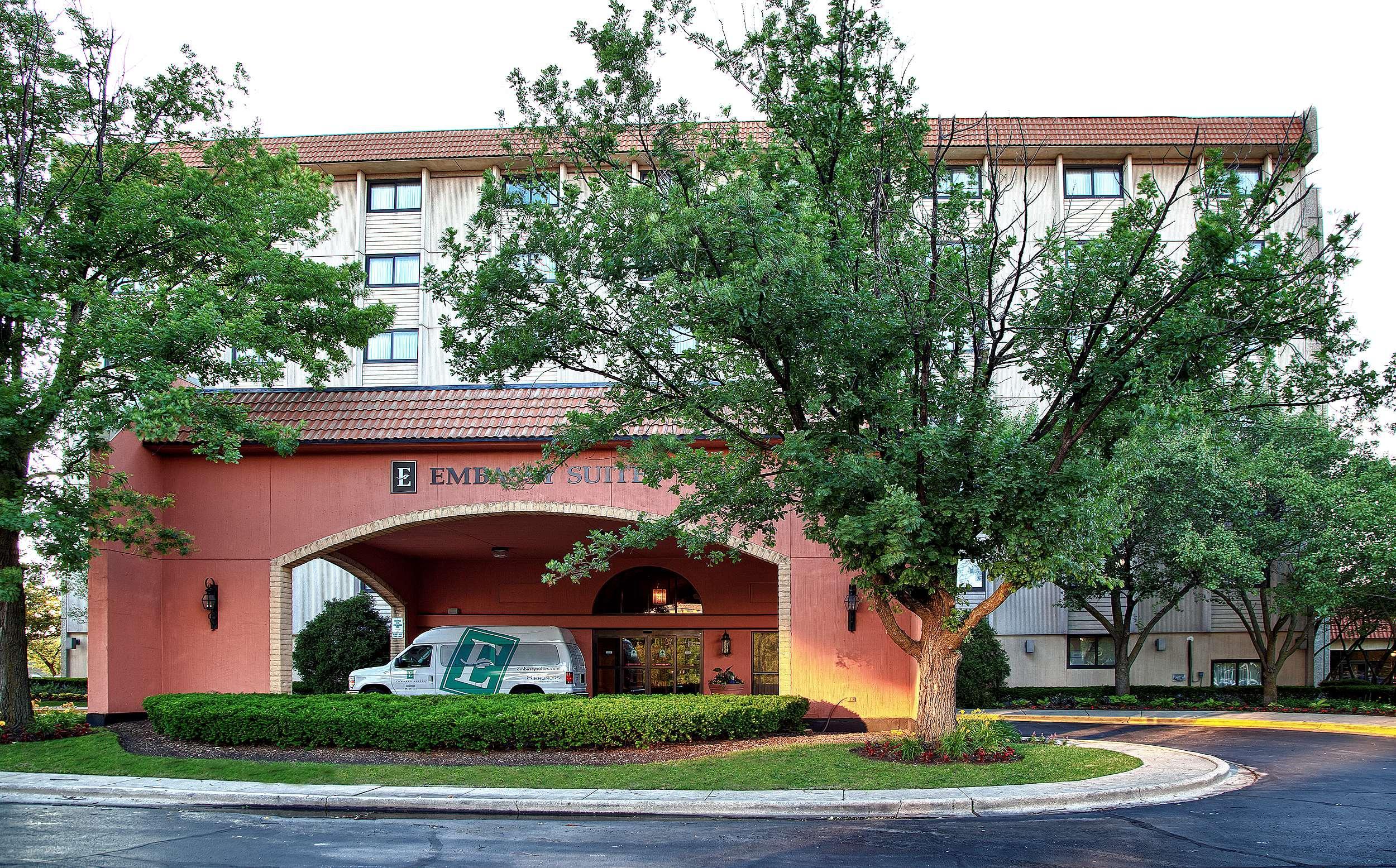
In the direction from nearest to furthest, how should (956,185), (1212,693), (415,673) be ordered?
(956,185)
(415,673)
(1212,693)

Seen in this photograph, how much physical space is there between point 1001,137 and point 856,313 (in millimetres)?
21274

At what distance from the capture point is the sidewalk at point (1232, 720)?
20.9 meters

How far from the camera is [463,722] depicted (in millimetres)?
14758

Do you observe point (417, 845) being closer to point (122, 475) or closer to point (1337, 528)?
point (122, 475)

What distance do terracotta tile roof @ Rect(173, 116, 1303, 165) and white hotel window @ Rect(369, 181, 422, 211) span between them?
1.32 meters

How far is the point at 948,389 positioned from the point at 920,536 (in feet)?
6.54

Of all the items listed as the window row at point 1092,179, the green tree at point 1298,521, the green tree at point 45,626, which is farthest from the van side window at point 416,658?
the window row at point 1092,179

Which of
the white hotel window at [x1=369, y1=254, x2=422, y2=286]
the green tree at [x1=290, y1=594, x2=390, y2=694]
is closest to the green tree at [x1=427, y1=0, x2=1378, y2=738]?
the green tree at [x1=290, y1=594, x2=390, y2=694]

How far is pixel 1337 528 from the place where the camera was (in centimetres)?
2273

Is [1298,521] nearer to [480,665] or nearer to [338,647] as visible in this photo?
[480,665]

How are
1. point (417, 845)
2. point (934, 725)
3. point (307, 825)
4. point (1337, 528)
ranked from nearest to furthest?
point (417, 845) < point (307, 825) < point (934, 725) < point (1337, 528)

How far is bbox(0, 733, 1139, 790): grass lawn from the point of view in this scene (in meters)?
12.3

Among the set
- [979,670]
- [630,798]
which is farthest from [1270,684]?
[630,798]

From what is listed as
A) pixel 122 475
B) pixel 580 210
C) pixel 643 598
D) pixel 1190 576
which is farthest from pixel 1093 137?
pixel 122 475
